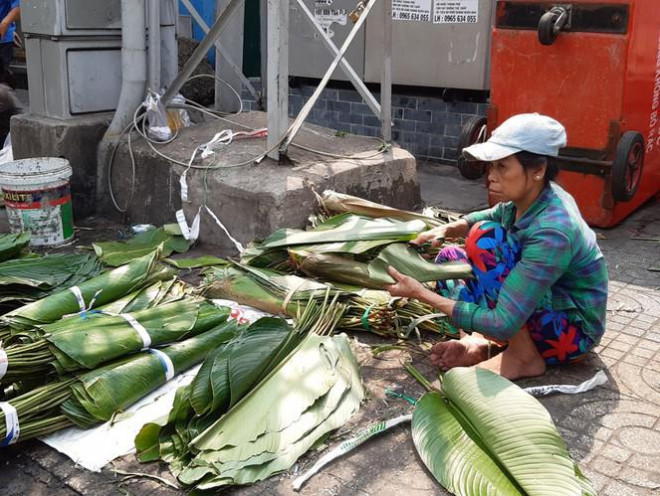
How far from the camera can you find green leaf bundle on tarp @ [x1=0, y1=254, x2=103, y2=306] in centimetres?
384

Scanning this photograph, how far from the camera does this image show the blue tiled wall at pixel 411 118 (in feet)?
23.9

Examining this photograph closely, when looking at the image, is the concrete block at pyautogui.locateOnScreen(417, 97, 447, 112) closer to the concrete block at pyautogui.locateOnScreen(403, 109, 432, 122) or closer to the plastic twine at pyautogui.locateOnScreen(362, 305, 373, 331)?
the concrete block at pyautogui.locateOnScreen(403, 109, 432, 122)

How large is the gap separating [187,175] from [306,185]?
2.88 feet

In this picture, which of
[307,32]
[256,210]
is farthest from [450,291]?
[307,32]

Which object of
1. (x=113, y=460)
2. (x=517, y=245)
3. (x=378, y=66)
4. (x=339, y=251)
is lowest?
(x=113, y=460)

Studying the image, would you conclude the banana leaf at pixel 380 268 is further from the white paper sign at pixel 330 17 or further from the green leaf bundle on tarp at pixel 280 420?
the white paper sign at pixel 330 17

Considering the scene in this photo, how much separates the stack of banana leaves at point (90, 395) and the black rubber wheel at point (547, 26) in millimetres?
3133

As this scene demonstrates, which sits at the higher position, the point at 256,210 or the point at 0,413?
the point at 256,210

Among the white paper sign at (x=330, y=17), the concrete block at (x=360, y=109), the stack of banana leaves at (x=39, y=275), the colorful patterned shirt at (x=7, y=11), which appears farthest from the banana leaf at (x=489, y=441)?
the colorful patterned shirt at (x=7, y=11)

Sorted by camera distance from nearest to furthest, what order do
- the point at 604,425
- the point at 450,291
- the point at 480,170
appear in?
the point at 604,425 → the point at 450,291 → the point at 480,170

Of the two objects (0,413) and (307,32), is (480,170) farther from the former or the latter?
(0,413)

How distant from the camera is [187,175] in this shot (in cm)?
506

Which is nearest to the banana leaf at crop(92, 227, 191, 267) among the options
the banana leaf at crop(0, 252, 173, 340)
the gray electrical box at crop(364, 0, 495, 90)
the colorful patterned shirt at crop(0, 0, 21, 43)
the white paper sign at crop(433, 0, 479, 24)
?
the banana leaf at crop(0, 252, 173, 340)

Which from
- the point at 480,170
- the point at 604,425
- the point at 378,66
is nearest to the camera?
the point at 604,425
